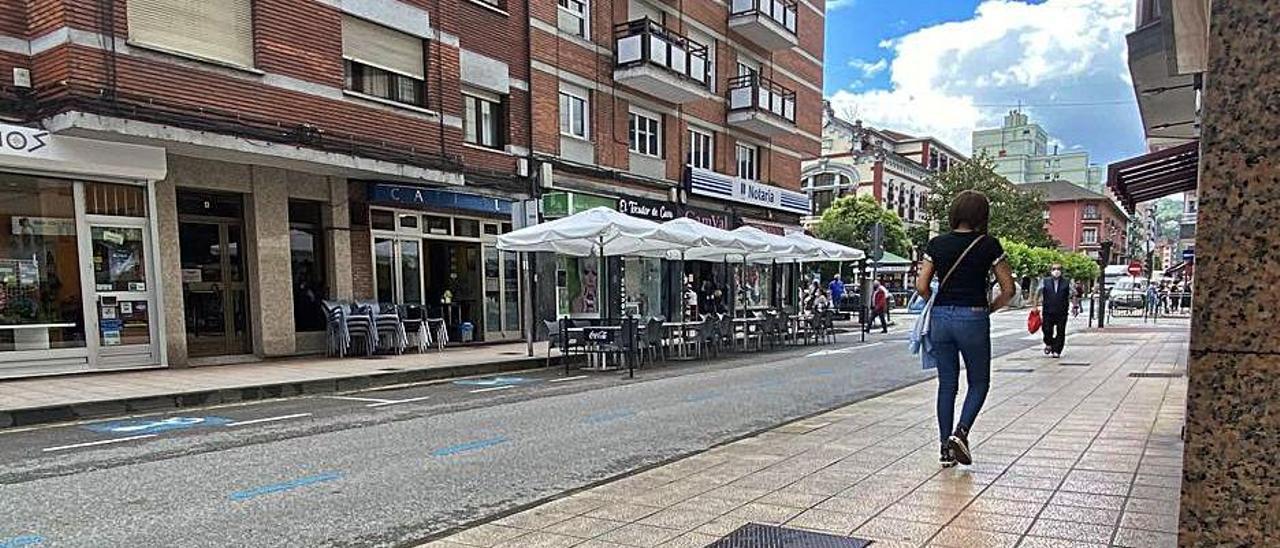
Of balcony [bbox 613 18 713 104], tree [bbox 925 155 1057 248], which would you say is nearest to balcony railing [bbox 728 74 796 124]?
balcony [bbox 613 18 713 104]

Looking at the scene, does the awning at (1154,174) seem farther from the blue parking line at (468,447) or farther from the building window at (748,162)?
the building window at (748,162)

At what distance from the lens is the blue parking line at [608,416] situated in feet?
24.8

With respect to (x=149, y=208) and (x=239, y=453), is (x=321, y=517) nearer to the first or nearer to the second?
(x=239, y=453)

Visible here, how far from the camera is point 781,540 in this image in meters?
3.67

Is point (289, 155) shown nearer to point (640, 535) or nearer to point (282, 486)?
point (282, 486)

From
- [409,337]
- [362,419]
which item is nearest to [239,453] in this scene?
[362,419]

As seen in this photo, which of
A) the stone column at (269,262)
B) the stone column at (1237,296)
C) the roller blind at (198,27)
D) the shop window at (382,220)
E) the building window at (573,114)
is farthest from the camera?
the building window at (573,114)

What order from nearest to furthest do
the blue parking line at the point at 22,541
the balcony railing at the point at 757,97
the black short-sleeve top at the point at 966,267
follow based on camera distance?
the blue parking line at the point at 22,541, the black short-sleeve top at the point at 966,267, the balcony railing at the point at 757,97

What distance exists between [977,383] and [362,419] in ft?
20.2

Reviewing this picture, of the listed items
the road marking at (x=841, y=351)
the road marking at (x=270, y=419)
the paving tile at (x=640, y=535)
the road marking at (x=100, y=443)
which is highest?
the paving tile at (x=640, y=535)

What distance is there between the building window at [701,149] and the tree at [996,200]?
35146mm

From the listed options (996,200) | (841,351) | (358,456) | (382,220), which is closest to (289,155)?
(382,220)

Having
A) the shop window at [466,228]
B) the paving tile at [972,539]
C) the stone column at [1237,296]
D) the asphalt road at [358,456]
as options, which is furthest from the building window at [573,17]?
the stone column at [1237,296]

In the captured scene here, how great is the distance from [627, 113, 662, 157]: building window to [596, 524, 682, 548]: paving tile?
17.6 meters
